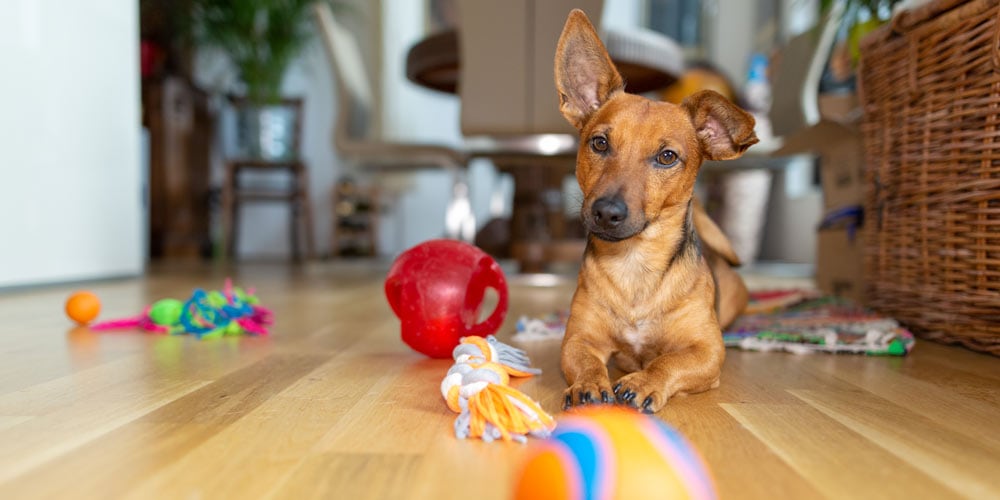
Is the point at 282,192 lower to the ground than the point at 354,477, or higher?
higher

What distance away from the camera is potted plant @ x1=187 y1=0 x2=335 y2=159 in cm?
666

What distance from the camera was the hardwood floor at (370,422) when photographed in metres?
0.85

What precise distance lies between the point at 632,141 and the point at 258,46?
245 inches

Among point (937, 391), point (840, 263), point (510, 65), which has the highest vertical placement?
point (510, 65)

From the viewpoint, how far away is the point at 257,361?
165cm

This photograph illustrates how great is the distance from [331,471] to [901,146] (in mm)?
1898

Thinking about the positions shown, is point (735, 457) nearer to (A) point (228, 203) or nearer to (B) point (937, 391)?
(B) point (937, 391)

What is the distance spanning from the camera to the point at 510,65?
320 centimetres

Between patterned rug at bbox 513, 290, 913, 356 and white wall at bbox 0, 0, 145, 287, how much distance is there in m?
2.46

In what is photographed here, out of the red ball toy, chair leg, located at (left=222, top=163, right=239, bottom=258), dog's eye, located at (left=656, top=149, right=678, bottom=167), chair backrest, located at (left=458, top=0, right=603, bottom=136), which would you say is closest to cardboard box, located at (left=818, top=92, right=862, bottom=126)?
chair backrest, located at (left=458, top=0, right=603, bottom=136)

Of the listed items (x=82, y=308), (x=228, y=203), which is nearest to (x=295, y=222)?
(x=228, y=203)

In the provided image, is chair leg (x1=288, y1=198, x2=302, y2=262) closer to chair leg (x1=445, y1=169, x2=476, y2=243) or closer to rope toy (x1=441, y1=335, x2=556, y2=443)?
chair leg (x1=445, y1=169, x2=476, y2=243)

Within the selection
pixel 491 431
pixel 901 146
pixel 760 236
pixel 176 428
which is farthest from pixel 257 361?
pixel 760 236

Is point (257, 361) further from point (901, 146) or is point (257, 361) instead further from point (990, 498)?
point (901, 146)
